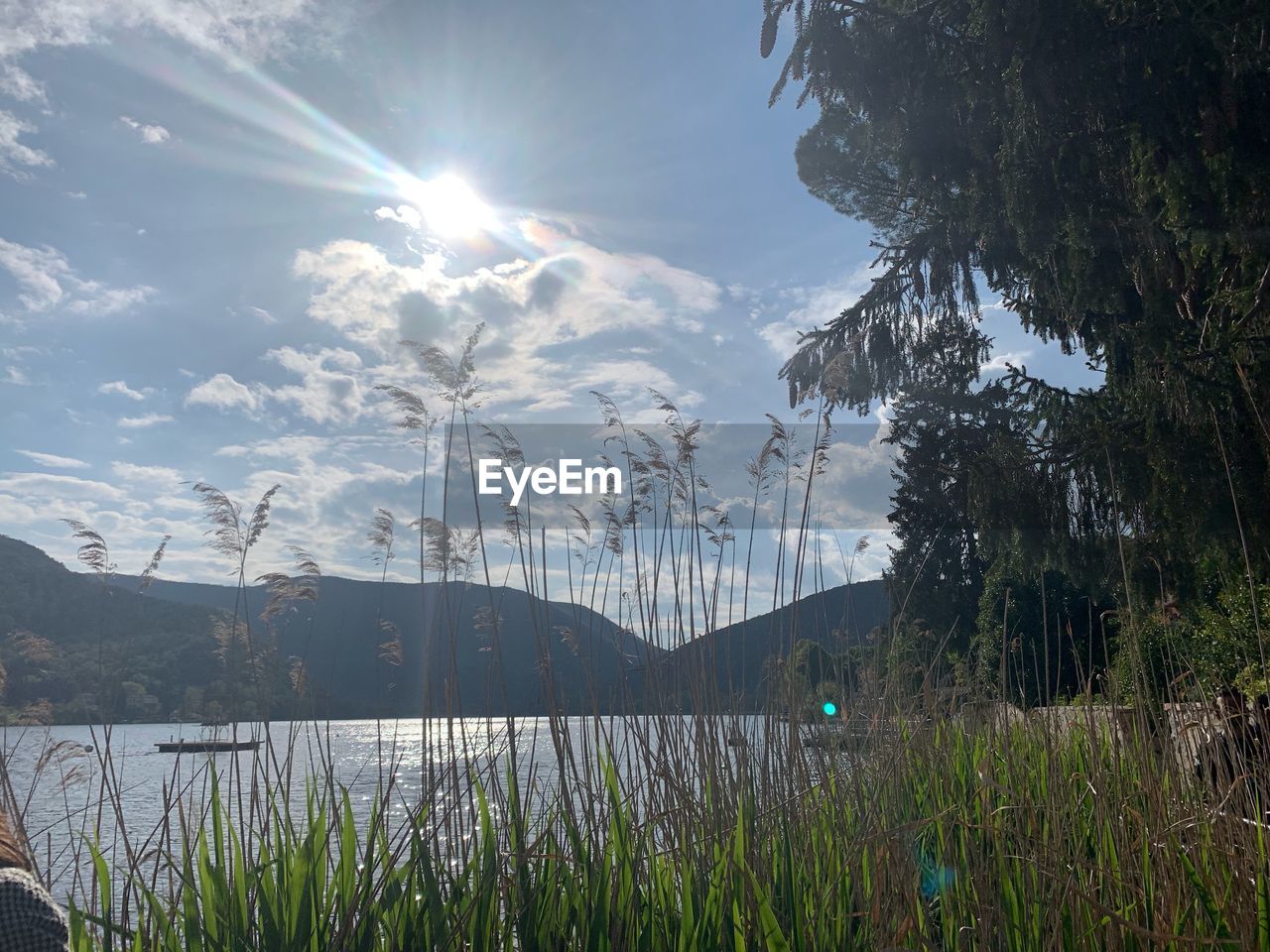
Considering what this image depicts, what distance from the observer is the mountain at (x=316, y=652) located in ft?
9.87

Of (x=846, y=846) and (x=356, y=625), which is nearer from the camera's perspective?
(x=846, y=846)

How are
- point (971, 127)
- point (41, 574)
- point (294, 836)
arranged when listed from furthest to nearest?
point (971, 127), point (41, 574), point (294, 836)

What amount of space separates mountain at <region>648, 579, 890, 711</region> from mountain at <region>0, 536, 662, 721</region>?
0.14 m

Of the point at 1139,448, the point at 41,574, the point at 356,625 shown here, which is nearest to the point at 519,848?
the point at 356,625

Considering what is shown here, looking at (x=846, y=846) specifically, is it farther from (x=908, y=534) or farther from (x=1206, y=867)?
(x=908, y=534)

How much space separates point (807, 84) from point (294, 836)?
635 centimetres

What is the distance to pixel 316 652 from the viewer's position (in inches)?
144

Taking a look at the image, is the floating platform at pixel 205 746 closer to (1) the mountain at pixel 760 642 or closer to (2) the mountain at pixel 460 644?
(2) the mountain at pixel 460 644

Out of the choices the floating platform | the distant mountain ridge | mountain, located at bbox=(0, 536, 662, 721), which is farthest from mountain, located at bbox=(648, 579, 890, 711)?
the floating platform

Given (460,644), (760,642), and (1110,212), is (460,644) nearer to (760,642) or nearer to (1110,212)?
(760,642)

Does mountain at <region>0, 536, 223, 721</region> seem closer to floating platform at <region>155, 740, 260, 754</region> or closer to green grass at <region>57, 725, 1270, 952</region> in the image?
floating platform at <region>155, 740, 260, 754</region>

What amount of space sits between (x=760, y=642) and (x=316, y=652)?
1.79 meters

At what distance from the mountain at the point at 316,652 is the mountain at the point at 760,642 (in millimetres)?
141

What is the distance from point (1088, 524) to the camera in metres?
7.40
